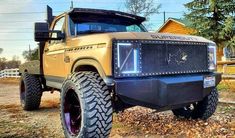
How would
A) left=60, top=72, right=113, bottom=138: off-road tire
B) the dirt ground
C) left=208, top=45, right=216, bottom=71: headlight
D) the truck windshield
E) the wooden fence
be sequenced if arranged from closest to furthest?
left=60, top=72, right=113, bottom=138: off-road tire → the dirt ground → left=208, top=45, right=216, bottom=71: headlight → the truck windshield → the wooden fence

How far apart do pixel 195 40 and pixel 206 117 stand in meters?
1.63

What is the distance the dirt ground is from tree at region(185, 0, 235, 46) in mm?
11892

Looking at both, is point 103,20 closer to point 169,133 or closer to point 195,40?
point 195,40

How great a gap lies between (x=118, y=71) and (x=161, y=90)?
2.32 feet

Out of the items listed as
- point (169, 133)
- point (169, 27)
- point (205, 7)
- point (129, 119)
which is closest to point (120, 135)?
point (169, 133)

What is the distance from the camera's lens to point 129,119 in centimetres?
659

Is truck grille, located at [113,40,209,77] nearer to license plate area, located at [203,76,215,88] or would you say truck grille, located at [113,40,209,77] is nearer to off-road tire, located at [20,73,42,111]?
license plate area, located at [203,76,215,88]

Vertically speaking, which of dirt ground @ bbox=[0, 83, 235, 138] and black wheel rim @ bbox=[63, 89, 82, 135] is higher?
black wheel rim @ bbox=[63, 89, 82, 135]

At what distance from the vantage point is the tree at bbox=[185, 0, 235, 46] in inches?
743

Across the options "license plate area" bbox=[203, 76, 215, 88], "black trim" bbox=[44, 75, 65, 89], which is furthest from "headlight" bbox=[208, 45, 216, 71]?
"black trim" bbox=[44, 75, 65, 89]

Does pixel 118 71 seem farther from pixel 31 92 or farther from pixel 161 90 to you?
pixel 31 92

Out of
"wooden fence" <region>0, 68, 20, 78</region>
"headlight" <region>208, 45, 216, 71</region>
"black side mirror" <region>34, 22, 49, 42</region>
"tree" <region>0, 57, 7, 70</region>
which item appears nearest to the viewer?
"headlight" <region>208, 45, 216, 71</region>

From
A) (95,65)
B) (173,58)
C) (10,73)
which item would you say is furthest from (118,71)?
(10,73)

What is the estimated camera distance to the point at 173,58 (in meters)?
4.86
